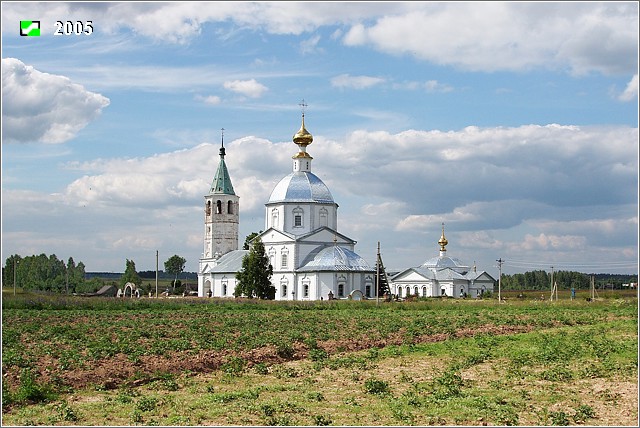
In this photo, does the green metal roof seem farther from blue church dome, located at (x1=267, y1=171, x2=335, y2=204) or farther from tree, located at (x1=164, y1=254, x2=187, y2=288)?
tree, located at (x1=164, y1=254, x2=187, y2=288)

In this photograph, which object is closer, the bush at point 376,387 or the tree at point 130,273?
the bush at point 376,387

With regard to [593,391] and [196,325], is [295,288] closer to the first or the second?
[196,325]

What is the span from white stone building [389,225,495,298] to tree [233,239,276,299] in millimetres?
23926

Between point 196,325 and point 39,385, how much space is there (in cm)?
1410

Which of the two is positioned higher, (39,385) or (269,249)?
(269,249)

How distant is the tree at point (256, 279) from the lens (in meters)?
73.1

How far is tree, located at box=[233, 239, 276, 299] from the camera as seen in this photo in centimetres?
7312

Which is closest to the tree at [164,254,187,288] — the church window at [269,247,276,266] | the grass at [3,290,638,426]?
the church window at [269,247,276,266]

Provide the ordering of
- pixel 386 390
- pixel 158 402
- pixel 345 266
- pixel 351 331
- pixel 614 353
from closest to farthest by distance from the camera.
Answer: pixel 158 402 → pixel 386 390 → pixel 614 353 → pixel 351 331 → pixel 345 266

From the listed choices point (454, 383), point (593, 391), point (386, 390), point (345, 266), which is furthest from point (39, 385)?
point (345, 266)

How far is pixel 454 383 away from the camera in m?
18.0

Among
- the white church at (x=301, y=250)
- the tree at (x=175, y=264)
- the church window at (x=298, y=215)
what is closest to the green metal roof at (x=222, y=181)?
the white church at (x=301, y=250)

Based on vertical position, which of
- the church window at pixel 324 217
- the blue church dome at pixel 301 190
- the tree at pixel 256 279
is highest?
the blue church dome at pixel 301 190

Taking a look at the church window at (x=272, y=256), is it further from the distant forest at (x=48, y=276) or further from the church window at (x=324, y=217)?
the distant forest at (x=48, y=276)
